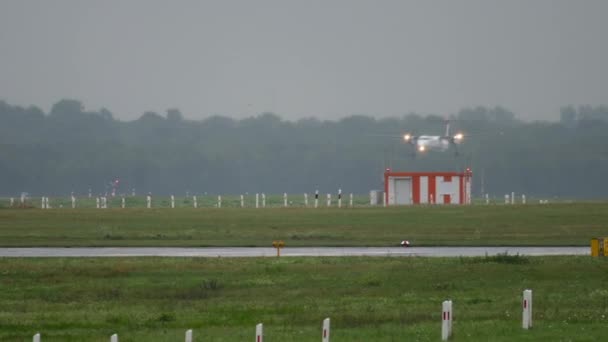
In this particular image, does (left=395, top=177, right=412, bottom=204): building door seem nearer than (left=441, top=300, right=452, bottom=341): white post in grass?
No

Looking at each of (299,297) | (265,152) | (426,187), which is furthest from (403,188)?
(299,297)

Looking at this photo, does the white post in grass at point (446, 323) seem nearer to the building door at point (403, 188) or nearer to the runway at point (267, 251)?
the runway at point (267, 251)

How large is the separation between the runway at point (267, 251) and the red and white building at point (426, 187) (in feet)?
122

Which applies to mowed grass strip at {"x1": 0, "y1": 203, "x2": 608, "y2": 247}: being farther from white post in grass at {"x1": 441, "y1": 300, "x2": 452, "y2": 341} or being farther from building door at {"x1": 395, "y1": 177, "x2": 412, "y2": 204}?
white post in grass at {"x1": 441, "y1": 300, "x2": 452, "y2": 341}

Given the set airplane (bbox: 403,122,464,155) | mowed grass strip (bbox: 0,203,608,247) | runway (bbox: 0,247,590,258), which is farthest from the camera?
airplane (bbox: 403,122,464,155)

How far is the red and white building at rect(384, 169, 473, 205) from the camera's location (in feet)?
256

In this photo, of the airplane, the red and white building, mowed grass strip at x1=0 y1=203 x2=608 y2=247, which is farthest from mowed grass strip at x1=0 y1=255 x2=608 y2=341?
the airplane

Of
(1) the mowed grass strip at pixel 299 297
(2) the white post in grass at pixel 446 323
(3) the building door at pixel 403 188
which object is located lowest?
(1) the mowed grass strip at pixel 299 297

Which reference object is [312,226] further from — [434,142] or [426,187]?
[434,142]

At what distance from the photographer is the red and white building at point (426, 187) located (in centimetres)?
7794

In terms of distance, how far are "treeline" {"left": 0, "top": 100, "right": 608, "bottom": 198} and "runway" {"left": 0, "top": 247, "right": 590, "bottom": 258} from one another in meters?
53.7

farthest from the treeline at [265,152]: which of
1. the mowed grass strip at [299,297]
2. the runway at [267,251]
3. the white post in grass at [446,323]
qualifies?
the white post in grass at [446,323]

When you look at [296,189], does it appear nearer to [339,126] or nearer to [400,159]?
[339,126]

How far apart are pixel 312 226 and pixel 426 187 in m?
25.4
